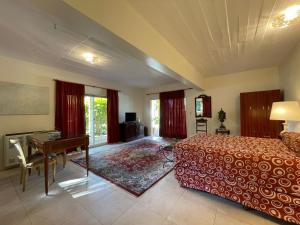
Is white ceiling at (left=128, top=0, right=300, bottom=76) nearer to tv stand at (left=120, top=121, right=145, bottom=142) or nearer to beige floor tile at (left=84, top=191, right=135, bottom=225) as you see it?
beige floor tile at (left=84, top=191, right=135, bottom=225)

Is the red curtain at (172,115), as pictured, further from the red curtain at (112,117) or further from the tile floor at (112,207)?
the tile floor at (112,207)

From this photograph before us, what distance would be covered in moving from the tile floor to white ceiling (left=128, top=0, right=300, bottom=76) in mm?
2489

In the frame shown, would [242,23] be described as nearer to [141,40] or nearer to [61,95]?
[141,40]

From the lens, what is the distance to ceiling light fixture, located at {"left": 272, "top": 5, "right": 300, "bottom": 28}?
1.80 meters

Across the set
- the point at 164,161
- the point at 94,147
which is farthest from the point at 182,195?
the point at 94,147

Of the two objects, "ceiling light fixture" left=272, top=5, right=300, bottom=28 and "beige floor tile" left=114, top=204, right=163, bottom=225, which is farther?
"ceiling light fixture" left=272, top=5, right=300, bottom=28

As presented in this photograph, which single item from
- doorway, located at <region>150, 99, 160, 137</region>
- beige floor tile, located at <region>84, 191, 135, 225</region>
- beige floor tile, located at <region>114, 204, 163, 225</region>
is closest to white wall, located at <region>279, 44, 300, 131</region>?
beige floor tile, located at <region>114, 204, 163, 225</region>

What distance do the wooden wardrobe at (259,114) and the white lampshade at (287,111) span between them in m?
1.46

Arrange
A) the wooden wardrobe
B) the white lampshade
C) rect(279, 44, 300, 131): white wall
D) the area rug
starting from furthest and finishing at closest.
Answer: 1. the wooden wardrobe
2. rect(279, 44, 300, 131): white wall
3. the area rug
4. the white lampshade

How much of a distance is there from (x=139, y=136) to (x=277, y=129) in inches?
189

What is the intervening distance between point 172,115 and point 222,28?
173 inches

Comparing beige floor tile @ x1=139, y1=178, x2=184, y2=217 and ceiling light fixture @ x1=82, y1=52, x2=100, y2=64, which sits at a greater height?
ceiling light fixture @ x1=82, y1=52, x2=100, y2=64

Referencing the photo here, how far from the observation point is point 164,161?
11.6 ft

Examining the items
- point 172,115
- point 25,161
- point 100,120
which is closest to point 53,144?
point 25,161
